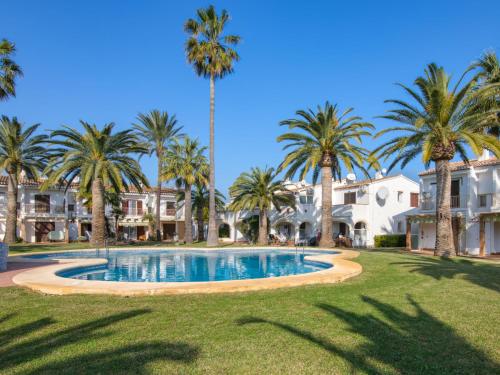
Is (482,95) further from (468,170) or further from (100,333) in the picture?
(100,333)

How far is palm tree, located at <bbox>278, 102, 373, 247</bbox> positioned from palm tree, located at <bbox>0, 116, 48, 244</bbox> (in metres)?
22.2

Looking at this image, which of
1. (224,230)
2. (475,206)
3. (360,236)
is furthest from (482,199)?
(224,230)

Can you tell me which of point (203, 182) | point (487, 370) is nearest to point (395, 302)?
point (487, 370)

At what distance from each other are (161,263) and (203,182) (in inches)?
651

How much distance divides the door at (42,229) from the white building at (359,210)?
83.7 ft

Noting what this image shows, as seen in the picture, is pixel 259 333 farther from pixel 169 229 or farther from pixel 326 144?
pixel 169 229

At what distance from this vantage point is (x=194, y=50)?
29.7 m

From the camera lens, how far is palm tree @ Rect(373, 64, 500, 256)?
19.4 meters

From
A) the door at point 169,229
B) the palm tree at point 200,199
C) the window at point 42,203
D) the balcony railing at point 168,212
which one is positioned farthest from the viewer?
the door at point 169,229

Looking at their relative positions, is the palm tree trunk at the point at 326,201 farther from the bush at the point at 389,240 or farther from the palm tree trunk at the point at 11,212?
the palm tree trunk at the point at 11,212

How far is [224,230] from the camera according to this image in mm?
48344

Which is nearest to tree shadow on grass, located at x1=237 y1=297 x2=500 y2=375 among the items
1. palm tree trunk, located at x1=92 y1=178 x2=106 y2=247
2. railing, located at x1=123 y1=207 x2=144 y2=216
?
palm tree trunk, located at x1=92 y1=178 x2=106 y2=247

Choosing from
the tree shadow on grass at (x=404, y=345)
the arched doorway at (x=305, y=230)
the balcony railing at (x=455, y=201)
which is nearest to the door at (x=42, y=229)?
the arched doorway at (x=305, y=230)

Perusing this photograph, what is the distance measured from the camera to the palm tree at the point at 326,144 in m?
26.6
